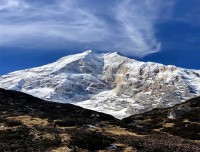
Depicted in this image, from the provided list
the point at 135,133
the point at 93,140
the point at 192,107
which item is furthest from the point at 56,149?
the point at 192,107

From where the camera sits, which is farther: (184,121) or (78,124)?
(184,121)

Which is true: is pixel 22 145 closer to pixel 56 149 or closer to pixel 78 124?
pixel 56 149

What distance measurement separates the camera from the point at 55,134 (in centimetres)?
3447

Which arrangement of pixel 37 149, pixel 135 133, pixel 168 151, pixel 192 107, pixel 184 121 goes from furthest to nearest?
1. pixel 192 107
2. pixel 184 121
3. pixel 135 133
4. pixel 168 151
5. pixel 37 149

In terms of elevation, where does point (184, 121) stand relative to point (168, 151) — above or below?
above

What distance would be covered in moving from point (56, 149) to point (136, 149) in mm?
6130

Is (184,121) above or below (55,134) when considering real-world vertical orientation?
above

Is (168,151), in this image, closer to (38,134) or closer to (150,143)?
(150,143)

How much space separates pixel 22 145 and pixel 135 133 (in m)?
18.1

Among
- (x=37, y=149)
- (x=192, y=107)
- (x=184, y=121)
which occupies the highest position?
(x=192, y=107)

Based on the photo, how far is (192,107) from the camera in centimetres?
8762

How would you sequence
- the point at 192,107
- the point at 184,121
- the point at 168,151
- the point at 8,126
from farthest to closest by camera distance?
the point at 192,107, the point at 184,121, the point at 8,126, the point at 168,151

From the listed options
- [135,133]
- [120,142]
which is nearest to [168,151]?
[120,142]

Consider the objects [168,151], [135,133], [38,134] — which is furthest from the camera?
[135,133]
